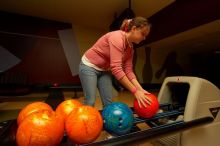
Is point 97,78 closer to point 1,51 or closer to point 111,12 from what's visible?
point 111,12

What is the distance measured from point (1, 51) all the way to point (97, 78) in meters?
3.59

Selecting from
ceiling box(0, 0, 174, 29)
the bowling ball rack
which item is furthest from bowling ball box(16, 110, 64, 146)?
ceiling box(0, 0, 174, 29)

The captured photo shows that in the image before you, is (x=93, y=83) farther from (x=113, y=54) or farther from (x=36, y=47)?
(x=36, y=47)

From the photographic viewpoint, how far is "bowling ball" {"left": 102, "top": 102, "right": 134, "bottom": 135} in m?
0.86

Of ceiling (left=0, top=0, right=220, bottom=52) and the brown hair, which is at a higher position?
ceiling (left=0, top=0, right=220, bottom=52)

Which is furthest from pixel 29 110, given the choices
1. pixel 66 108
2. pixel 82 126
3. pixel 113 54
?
pixel 113 54

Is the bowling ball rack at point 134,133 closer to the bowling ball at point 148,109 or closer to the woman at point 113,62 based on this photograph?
the bowling ball at point 148,109

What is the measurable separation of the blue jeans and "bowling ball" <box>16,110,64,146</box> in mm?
526

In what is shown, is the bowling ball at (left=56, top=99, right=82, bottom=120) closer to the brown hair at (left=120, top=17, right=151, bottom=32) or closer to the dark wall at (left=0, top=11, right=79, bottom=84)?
the brown hair at (left=120, top=17, right=151, bottom=32)

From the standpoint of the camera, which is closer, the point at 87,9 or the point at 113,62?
the point at 113,62

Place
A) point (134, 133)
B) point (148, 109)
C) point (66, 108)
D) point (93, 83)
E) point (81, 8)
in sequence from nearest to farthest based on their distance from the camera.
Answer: point (134, 133) < point (66, 108) < point (148, 109) < point (93, 83) < point (81, 8)

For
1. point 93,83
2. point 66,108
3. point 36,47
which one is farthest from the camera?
point 36,47

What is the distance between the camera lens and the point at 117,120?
862 mm

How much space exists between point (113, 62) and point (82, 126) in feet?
1.54
